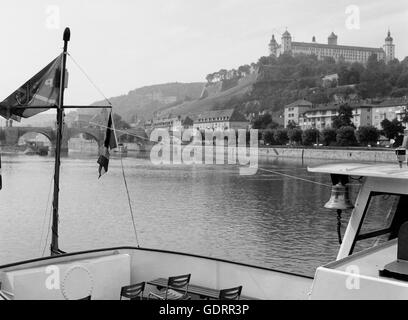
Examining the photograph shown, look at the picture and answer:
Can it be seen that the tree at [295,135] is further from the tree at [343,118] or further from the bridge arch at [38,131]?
the bridge arch at [38,131]

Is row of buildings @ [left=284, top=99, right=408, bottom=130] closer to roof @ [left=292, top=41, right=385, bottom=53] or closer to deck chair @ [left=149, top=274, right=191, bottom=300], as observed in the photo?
roof @ [left=292, top=41, right=385, bottom=53]

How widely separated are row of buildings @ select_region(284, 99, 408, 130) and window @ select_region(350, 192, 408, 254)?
69517 mm

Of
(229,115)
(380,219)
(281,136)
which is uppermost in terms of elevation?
(229,115)

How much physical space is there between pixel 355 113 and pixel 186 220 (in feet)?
222

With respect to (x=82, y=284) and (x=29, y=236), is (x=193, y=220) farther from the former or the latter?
(x=82, y=284)

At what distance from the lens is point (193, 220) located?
59.0 ft

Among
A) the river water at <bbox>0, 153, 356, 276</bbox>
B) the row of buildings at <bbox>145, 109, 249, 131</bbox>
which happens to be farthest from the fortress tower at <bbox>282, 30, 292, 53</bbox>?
the river water at <bbox>0, 153, 356, 276</bbox>

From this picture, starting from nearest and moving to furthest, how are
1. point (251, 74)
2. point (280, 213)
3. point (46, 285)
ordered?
1. point (46, 285)
2. point (280, 213)
3. point (251, 74)

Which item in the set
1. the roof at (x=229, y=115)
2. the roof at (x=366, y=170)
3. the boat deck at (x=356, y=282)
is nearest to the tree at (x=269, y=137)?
the roof at (x=229, y=115)

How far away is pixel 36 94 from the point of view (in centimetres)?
589

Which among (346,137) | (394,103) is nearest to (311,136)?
(346,137)

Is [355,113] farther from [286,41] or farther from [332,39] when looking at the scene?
[332,39]
